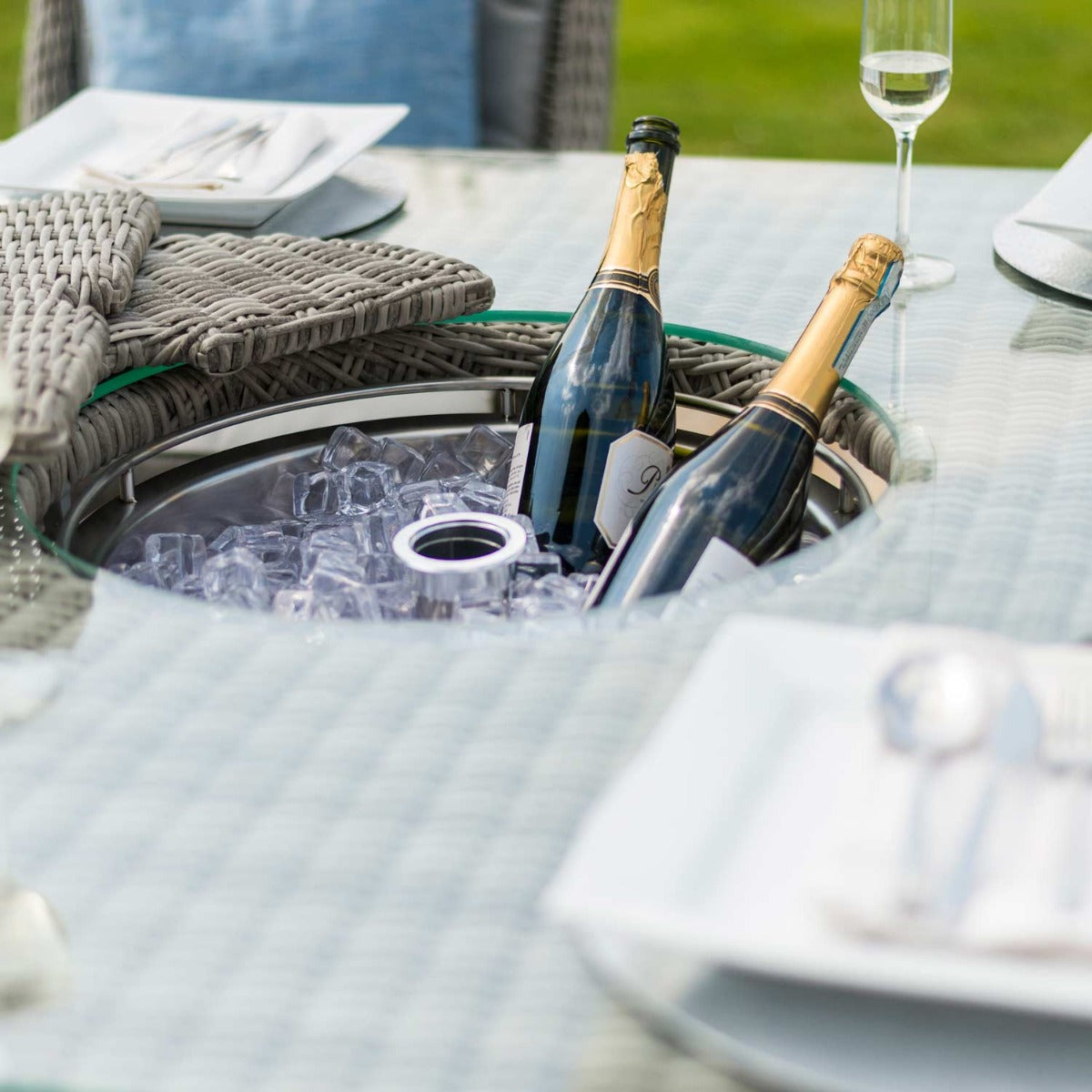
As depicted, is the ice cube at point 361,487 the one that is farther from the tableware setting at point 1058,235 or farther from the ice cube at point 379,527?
the tableware setting at point 1058,235

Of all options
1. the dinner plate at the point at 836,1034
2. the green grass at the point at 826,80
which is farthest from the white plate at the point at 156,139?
the green grass at the point at 826,80

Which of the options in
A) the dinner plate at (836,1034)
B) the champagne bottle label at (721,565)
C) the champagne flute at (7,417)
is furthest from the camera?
the champagne bottle label at (721,565)

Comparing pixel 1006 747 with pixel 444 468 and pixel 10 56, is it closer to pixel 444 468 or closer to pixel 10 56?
pixel 444 468

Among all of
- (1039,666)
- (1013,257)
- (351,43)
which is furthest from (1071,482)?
(351,43)

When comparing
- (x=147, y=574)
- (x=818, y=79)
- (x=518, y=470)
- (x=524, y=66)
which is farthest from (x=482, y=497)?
(x=818, y=79)

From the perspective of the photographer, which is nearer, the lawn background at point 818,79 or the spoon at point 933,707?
the spoon at point 933,707

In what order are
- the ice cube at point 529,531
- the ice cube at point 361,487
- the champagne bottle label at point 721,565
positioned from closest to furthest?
the champagne bottle label at point 721,565 < the ice cube at point 529,531 < the ice cube at point 361,487

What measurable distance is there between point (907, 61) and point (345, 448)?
54cm

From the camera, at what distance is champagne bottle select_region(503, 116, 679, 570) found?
1033 millimetres

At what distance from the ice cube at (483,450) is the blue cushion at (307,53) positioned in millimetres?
1254

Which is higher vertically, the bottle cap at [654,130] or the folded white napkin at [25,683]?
the bottle cap at [654,130]

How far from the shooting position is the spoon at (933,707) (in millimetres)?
556

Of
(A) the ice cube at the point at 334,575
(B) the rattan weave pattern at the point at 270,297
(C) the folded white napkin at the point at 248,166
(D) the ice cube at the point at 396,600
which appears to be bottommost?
(D) the ice cube at the point at 396,600

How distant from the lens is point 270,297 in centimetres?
106
